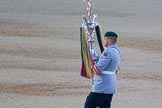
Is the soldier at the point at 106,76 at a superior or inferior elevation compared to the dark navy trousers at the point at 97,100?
superior

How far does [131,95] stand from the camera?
1459 cm

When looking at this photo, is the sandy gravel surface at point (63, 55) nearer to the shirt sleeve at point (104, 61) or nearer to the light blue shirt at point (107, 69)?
the light blue shirt at point (107, 69)

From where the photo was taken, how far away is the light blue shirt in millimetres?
9930

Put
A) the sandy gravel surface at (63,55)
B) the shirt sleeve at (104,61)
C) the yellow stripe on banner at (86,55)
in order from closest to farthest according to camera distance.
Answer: the shirt sleeve at (104,61) < the yellow stripe on banner at (86,55) < the sandy gravel surface at (63,55)

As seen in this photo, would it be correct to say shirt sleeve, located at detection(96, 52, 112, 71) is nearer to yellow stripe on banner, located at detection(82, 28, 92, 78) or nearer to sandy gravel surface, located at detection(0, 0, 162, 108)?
yellow stripe on banner, located at detection(82, 28, 92, 78)

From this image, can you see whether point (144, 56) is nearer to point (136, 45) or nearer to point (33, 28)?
point (136, 45)

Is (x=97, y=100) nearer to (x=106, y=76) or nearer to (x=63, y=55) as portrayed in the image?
(x=106, y=76)

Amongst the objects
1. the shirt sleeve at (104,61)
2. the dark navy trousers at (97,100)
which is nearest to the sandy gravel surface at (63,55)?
the dark navy trousers at (97,100)

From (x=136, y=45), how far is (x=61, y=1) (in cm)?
1883

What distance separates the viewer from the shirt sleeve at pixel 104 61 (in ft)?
32.5

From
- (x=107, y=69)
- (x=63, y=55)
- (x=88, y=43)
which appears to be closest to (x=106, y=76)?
(x=107, y=69)

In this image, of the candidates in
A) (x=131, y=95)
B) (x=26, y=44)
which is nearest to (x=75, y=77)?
(x=131, y=95)

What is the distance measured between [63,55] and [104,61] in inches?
430

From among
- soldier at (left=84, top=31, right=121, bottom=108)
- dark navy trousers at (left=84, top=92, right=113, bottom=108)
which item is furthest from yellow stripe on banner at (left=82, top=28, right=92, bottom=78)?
dark navy trousers at (left=84, top=92, right=113, bottom=108)
